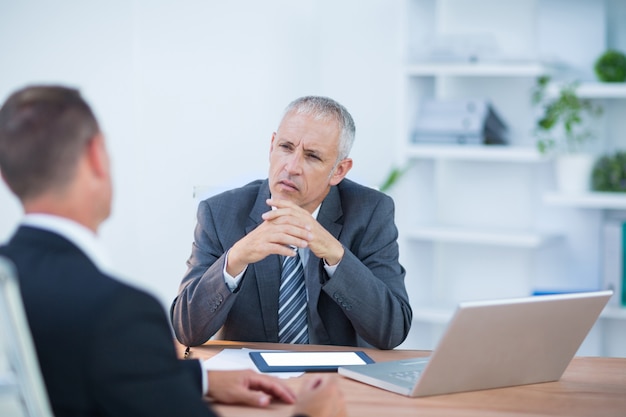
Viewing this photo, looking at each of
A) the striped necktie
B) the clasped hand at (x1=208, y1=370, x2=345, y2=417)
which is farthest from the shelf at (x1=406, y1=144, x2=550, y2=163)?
the clasped hand at (x1=208, y1=370, x2=345, y2=417)

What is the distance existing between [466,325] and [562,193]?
230 cm

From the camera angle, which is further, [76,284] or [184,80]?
[184,80]

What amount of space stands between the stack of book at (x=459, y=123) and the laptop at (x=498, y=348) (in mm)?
2076

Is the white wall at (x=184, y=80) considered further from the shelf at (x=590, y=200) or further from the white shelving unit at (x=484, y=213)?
the shelf at (x=590, y=200)

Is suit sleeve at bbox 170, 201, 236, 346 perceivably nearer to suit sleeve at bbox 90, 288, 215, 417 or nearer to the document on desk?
the document on desk

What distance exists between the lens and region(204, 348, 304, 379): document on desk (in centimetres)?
190

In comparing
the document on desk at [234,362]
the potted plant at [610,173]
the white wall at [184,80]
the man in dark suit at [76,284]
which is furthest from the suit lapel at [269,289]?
the potted plant at [610,173]

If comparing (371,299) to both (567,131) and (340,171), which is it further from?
(567,131)

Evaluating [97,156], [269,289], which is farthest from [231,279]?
[97,156]

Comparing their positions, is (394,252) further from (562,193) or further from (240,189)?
(562,193)

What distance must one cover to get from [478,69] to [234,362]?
2295 mm

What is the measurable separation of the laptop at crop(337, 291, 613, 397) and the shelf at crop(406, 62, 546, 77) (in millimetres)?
2073

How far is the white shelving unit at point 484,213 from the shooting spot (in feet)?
12.9

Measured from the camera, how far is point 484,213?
4.21 metres
